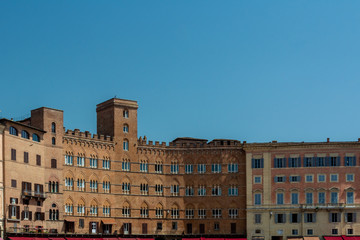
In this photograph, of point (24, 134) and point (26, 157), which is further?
point (24, 134)

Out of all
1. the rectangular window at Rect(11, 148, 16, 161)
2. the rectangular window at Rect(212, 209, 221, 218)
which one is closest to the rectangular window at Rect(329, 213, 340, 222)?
the rectangular window at Rect(212, 209, 221, 218)

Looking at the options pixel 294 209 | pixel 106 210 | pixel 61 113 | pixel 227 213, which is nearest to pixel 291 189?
pixel 294 209

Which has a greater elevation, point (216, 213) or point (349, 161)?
point (349, 161)

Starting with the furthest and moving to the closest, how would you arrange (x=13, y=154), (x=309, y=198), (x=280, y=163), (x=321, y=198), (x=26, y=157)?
(x=280, y=163), (x=309, y=198), (x=321, y=198), (x=26, y=157), (x=13, y=154)

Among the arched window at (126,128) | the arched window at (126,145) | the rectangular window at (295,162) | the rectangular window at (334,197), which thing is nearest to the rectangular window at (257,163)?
the rectangular window at (295,162)

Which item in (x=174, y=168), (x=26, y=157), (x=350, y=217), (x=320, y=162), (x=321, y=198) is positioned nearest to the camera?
(x=26, y=157)

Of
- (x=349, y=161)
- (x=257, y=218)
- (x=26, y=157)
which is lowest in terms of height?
(x=257, y=218)

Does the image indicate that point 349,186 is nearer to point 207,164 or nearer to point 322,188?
point 322,188

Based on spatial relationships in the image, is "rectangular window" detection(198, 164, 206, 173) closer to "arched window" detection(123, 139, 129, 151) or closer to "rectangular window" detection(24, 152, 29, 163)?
"arched window" detection(123, 139, 129, 151)

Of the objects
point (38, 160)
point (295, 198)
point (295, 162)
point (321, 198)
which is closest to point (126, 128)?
point (38, 160)

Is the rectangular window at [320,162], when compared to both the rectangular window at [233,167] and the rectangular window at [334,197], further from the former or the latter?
the rectangular window at [233,167]

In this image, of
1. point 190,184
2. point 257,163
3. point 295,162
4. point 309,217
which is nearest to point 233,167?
point 257,163

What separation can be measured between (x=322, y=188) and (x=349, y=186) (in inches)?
185

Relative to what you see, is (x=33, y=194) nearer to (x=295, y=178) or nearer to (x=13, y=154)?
(x=13, y=154)
